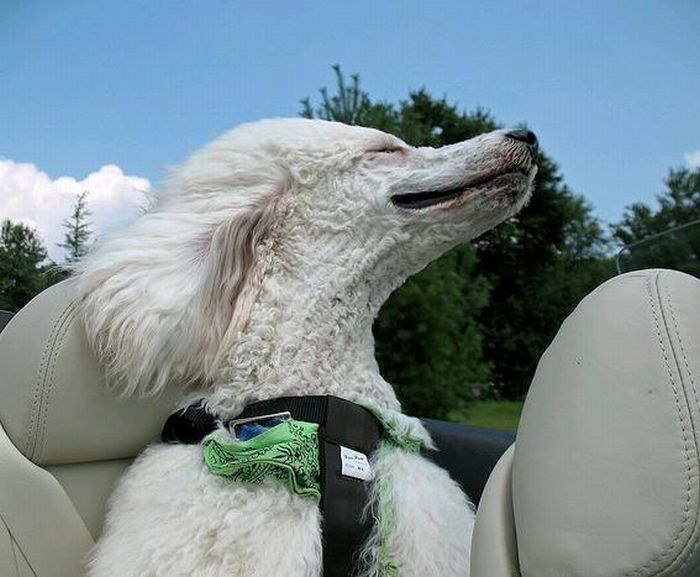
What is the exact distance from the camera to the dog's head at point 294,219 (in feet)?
4.19

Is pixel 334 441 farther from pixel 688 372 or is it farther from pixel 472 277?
pixel 472 277

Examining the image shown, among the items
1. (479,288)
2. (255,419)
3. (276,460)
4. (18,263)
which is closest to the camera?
(276,460)

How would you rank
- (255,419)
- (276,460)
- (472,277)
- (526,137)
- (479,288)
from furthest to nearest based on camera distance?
(472,277)
(479,288)
(526,137)
(255,419)
(276,460)

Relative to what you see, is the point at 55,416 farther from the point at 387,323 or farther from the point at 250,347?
the point at 387,323

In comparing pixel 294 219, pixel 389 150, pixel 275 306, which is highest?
pixel 389 150

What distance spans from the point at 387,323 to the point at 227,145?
4.11 metres

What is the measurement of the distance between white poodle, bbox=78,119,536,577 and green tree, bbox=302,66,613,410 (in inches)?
64.8

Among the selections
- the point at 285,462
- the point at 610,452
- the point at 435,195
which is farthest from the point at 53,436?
the point at 610,452

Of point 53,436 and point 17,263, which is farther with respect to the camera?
point 17,263

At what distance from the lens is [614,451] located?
0.66 m

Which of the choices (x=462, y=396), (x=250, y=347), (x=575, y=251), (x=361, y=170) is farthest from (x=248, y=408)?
(x=575, y=251)

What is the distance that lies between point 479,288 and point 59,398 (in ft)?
21.7

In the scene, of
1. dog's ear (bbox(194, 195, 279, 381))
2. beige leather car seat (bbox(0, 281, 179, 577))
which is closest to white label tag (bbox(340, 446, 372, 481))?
dog's ear (bbox(194, 195, 279, 381))

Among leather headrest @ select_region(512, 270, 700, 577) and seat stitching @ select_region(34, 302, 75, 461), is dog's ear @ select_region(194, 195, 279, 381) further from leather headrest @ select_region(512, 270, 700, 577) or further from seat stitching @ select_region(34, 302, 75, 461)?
leather headrest @ select_region(512, 270, 700, 577)
